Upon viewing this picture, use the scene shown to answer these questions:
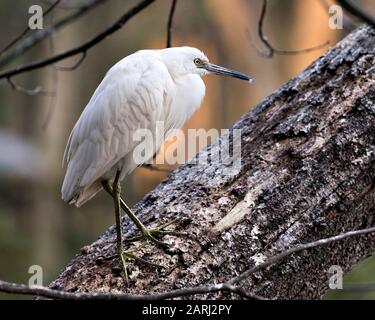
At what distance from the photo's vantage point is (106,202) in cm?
759

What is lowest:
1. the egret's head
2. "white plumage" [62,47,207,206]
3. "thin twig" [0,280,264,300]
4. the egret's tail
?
"thin twig" [0,280,264,300]

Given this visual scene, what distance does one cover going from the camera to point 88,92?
769cm

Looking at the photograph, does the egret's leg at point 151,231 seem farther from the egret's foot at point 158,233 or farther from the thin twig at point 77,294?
the thin twig at point 77,294

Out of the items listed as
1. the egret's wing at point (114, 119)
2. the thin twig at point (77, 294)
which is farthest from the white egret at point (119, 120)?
the thin twig at point (77, 294)

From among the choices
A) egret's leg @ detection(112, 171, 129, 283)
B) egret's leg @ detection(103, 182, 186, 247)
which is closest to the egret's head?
egret's leg @ detection(112, 171, 129, 283)

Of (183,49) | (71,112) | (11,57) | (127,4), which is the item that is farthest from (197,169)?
(127,4)

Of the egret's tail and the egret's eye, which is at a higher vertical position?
the egret's eye

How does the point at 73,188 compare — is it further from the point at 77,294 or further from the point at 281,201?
the point at 77,294

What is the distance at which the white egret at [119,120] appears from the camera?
2.12m

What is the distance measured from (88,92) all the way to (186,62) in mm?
5528

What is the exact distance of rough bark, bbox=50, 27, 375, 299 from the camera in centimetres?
177

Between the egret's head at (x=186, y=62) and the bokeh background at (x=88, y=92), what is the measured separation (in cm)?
402

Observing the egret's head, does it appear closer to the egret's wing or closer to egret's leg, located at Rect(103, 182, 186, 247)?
the egret's wing
